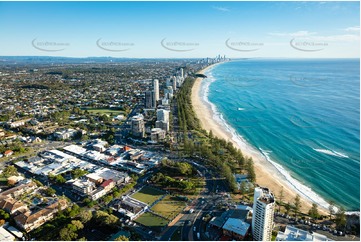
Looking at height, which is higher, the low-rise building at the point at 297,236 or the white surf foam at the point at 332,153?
the white surf foam at the point at 332,153

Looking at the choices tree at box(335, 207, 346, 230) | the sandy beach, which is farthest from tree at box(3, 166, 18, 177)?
tree at box(335, 207, 346, 230)

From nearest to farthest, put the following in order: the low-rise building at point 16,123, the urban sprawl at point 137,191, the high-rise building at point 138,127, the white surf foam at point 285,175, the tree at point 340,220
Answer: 1. the urban sprawl at point 137,191
2. the tree at point 340,220
3. the white surf foam at point 285,175
4. the high-rise building at point 138,127
5. the low-rise building at point 16,123

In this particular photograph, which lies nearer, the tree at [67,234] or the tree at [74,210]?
the tree at [67,234]

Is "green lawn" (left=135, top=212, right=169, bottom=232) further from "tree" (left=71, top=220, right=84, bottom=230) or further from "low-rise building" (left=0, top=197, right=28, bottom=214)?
"low-rise building" (left=0, top=197, right=28, bottom=214)

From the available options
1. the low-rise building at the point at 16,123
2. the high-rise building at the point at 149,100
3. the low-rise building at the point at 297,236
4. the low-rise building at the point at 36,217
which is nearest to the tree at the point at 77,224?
the low-rise building at the point at 36,217

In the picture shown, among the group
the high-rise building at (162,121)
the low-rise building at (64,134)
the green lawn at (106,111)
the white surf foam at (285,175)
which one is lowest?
the white surf foam at (285,175)

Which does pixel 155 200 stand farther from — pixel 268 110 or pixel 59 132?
pixel 268 110

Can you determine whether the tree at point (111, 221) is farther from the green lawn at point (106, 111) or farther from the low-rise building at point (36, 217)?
the green lawn at point (106, 111)

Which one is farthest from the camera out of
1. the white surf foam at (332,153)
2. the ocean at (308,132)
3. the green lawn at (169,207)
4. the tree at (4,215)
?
the white surf foam at (332,153)
